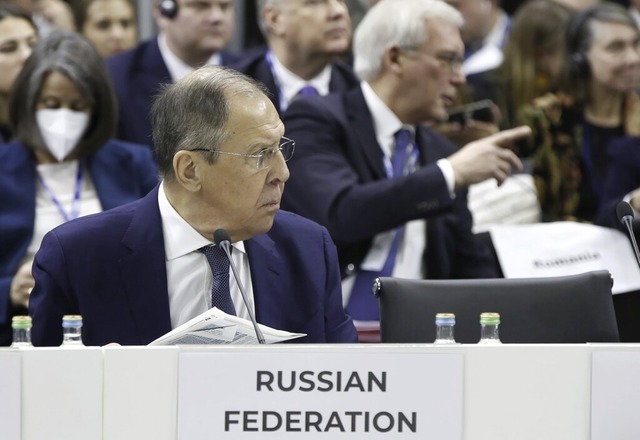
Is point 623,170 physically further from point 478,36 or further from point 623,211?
point 623,211

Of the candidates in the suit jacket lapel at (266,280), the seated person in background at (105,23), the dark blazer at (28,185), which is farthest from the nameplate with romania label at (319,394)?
the seated person in background at (105,23)

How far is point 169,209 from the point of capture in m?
2.99

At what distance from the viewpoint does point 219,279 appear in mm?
2896

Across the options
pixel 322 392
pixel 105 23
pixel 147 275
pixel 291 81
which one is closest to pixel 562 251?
pixel 291 81

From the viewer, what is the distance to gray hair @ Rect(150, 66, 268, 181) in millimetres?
2898

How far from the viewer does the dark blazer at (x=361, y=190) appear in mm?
4129

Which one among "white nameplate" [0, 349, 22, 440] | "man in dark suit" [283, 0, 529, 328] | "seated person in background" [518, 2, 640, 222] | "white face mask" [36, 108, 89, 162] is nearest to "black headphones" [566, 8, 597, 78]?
"seated person in background" [518, 2, 640, 222]

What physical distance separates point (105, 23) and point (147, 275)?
3.12 m

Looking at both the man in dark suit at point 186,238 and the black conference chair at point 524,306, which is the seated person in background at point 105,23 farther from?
the black conference chair at point 524,306

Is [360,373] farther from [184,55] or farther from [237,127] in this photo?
[184,55]

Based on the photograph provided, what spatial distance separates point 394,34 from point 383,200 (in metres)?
0.79

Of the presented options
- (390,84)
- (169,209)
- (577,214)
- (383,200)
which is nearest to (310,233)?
Result: (169,209)

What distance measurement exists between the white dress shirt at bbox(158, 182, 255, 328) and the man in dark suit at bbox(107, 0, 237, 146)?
2215mm

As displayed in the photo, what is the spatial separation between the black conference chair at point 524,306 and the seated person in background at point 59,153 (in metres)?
1.61
